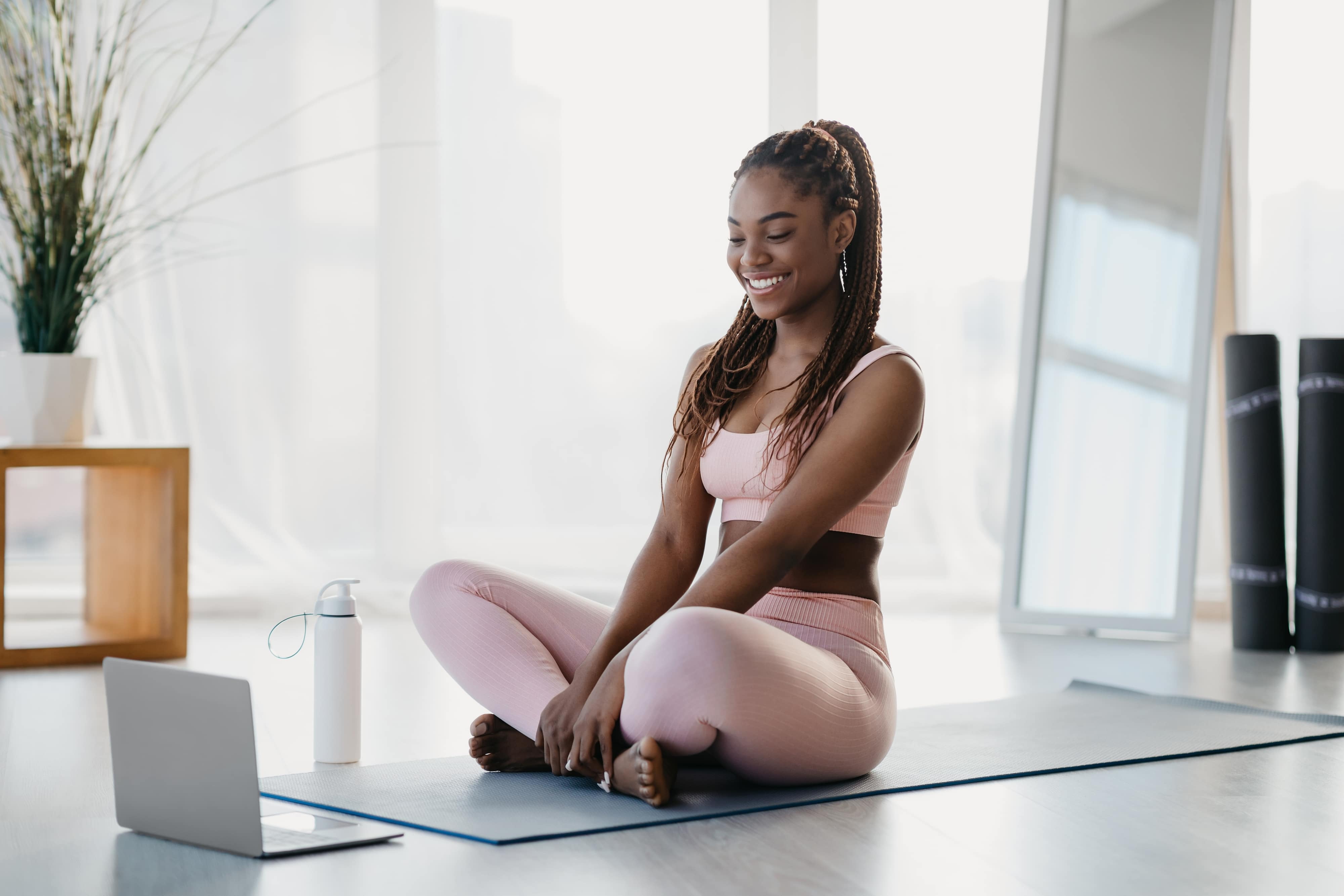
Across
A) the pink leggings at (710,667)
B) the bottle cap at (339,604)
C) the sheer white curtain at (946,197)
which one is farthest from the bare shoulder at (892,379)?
the sheer white curtain at (946,197)

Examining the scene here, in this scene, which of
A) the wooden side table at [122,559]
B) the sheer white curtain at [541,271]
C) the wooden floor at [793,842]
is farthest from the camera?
the sheer white curtain at [541,271]

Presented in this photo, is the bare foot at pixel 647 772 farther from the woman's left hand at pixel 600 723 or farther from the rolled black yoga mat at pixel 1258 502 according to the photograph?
the rolled black yoga mat at pixel 1258 502

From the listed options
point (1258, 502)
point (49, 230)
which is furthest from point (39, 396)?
point (1258, 502)

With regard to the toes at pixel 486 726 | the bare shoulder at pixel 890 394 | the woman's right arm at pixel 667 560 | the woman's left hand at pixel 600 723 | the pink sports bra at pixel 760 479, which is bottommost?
the toes at pixel 486 726

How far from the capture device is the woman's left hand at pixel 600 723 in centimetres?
144

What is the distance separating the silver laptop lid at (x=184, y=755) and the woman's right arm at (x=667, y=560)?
1.22 ft

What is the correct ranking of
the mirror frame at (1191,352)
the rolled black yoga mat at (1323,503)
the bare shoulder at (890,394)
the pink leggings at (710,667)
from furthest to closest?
the mirror frame at (1191,352)
the rolled black yoga mat at (1323,503)
the bare shoulder at (890,394)
the pink leggings at (710,667)

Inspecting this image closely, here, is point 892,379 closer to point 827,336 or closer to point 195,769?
point 827,336

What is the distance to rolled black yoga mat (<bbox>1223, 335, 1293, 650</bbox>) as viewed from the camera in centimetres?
300

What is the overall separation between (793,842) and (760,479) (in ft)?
1.51

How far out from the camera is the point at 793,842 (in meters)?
1.35

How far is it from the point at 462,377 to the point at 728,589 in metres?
2.31

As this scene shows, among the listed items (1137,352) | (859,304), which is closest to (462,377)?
(1137,352)

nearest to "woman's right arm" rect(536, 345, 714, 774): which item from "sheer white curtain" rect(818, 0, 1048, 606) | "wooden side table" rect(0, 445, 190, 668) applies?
"wooden side table" rect(0, 445, 190, 668)
